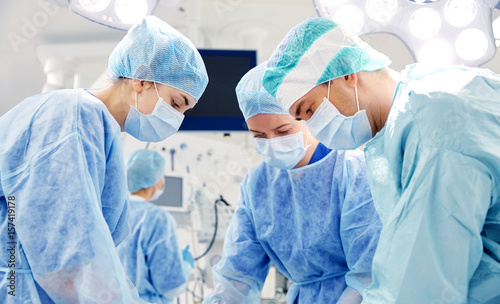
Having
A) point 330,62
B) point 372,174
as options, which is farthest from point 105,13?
point 372,174

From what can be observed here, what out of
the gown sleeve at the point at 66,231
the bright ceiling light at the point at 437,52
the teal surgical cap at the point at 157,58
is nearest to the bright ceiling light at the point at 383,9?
the bright ceiling light at the point at 437,52

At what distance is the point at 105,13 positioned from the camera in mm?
1669

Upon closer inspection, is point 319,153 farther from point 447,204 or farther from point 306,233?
point 447,204

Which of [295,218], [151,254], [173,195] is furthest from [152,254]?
[295,218]

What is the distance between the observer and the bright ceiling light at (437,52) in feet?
5.98

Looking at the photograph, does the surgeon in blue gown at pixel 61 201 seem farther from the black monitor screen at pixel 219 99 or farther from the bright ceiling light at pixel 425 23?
the black monitor screen at pixel 219 99

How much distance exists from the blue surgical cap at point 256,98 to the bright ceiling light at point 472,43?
74cm

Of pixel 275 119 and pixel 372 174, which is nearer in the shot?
pixel 372 174

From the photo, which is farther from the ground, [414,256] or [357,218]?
[414,256]

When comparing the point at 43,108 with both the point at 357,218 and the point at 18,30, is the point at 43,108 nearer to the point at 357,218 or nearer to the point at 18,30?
the point at 357,218

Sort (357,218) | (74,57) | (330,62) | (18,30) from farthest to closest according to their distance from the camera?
(74,57) < (18,30) < (357,218) < (330,62)

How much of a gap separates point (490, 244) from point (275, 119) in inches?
36.1

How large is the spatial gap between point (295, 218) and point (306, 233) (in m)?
0.07

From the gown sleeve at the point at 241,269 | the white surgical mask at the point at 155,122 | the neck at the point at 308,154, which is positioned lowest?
the gown sleeve at the point at 241,269
